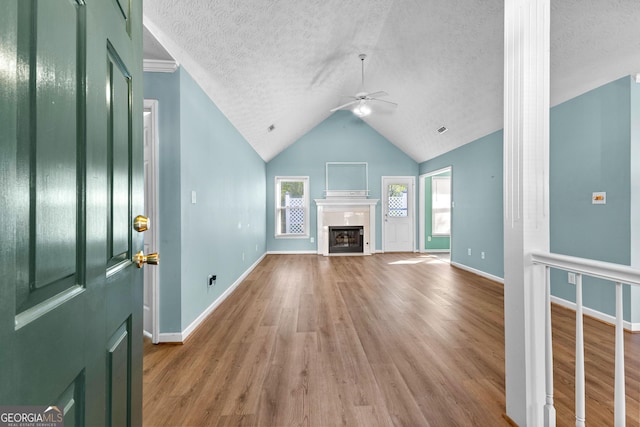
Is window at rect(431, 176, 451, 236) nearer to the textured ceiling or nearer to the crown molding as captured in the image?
the textured ceiling

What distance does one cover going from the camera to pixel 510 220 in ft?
4.64

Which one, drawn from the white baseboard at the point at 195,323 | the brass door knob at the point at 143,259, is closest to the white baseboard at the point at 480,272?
the white baseboard at the point at 195,323

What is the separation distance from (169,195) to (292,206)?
4.66 m

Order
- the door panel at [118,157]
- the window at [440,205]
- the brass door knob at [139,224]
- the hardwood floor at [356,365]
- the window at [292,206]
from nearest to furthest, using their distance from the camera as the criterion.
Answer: the door panel at [118,157] < the brass door knob at [139,224] < the hardwood floor at [356,365] < the window at [292,206] < the window at [440,205]

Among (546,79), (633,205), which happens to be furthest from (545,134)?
(633,205)

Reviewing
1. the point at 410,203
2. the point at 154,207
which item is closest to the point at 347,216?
the point at 410,203

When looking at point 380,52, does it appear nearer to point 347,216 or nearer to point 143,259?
point 347,216

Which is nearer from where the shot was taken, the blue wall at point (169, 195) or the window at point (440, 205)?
the blue wall at point (169, 195)

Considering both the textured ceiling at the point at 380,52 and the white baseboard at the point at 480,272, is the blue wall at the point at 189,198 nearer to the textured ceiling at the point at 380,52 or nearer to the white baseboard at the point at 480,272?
the textured ceiling at the point at 380,52

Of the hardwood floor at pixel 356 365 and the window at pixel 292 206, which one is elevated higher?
the window at pixel 292 206

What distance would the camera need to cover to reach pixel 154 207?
7.22 ft

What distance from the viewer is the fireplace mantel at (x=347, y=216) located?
22.0 ft

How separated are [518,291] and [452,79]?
3.31 m

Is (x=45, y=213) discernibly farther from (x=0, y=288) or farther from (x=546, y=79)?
(x=546, y=79)
